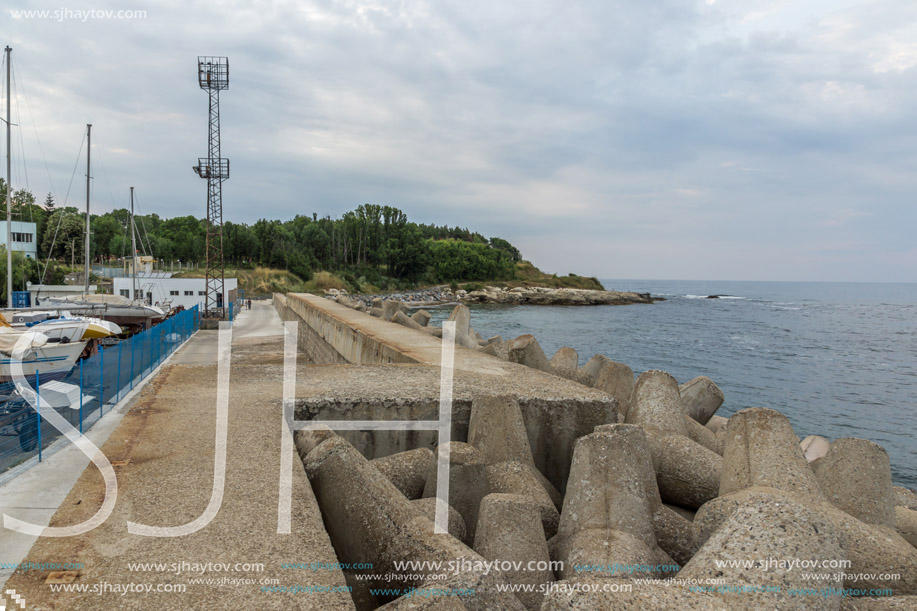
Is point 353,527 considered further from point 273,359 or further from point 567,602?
point 273,359

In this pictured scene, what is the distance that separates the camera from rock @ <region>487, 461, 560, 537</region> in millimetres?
4086

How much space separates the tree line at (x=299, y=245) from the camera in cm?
7688

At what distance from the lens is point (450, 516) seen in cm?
392

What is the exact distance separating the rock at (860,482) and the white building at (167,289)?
38821 mm

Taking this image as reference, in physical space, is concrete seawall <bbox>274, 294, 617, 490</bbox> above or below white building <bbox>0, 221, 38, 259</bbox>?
below

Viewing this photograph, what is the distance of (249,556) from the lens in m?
2.87

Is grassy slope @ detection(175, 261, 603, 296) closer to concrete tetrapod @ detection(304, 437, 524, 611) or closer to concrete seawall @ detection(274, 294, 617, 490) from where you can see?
concrete seawall @ detection(274, 294, 617, 490)

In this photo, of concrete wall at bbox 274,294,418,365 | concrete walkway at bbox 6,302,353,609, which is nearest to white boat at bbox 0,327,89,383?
concrete wall at bbox 274,294,418,365

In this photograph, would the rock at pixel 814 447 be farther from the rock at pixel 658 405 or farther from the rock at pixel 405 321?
the rock at pixel 405 321

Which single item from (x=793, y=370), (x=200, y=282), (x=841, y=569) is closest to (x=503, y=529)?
(x=841, y=569)

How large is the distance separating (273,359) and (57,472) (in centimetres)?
1109

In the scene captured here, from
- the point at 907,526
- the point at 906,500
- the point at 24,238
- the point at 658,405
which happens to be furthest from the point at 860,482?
the point at 24,238

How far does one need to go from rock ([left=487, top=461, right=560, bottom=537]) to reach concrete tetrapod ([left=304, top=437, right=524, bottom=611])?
3.37ft

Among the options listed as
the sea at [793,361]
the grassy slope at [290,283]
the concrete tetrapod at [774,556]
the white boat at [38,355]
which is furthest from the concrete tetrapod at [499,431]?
the grassy slope at [290,283]
